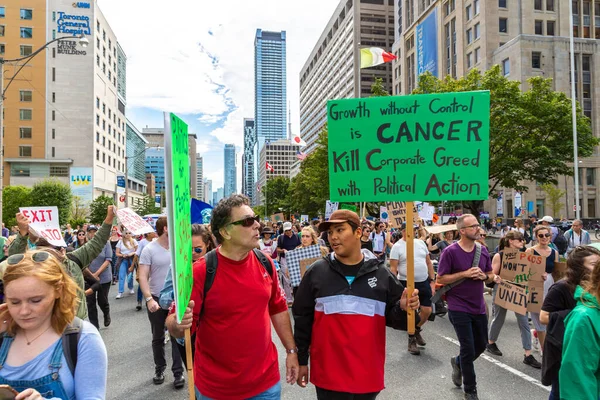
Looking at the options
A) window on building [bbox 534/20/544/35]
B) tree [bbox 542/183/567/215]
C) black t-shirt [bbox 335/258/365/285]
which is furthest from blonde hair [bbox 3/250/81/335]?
window on building [bbox 534/20/544/35]

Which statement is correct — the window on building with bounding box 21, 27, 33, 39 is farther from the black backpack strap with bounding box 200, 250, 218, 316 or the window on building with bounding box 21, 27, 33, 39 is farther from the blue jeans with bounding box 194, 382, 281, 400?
the blue jeans with bounding box 194, 382, 281, 400

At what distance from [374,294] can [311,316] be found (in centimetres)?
49

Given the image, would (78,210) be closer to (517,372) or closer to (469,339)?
(517,372)

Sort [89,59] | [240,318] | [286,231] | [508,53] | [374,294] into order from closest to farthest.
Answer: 1. [240,318]
2. [374,294]
3. [286,231]
4. [508,53]
5. [89,59]

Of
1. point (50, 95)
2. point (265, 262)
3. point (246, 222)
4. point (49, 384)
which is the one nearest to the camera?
point (49, 384)

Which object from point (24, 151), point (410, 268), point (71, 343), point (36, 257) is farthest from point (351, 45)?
point (71, 343)

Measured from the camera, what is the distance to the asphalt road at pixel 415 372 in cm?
496

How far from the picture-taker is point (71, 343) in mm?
1976

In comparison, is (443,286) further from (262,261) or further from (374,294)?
(262,261)

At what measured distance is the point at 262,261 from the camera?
3107 millimetres

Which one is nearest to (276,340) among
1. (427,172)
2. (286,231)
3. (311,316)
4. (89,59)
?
(286,231)

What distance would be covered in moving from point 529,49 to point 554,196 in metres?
16.1

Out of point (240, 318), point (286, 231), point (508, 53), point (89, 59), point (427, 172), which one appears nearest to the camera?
point (240, 318)

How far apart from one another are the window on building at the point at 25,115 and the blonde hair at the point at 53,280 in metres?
71.2
